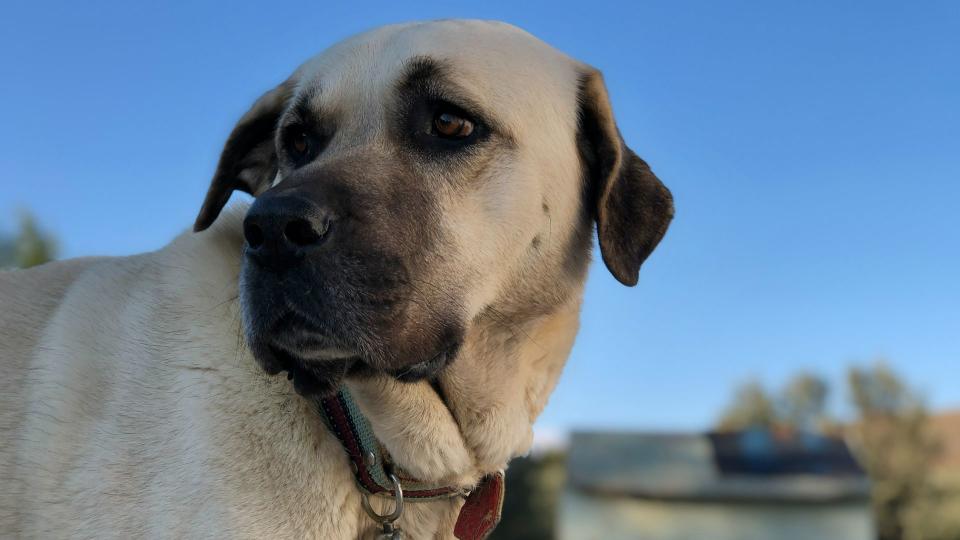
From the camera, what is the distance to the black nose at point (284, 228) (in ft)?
7.07

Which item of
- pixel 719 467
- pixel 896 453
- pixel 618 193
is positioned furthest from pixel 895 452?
pixel 618 193

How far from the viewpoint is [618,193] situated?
2941 millimetres

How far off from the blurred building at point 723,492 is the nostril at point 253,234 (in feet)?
43.8

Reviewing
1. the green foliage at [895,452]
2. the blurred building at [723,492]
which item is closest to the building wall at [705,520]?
the blurred building at [723,492]

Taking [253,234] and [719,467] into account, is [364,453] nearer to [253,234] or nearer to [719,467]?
[253,234]

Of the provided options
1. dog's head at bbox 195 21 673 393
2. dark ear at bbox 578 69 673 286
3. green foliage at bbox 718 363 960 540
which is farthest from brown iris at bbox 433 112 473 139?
green foliage at bbox 718 363 960 540

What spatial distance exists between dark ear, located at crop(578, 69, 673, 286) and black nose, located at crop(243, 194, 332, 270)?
1058mm

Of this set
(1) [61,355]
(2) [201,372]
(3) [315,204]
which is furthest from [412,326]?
(1) [61,355]

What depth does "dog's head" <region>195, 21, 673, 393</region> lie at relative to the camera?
2.21m

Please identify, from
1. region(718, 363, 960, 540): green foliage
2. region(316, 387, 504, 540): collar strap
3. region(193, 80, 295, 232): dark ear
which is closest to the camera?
region(316, 387, 504, 540): collar strap

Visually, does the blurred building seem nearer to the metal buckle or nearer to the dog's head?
the dog's head

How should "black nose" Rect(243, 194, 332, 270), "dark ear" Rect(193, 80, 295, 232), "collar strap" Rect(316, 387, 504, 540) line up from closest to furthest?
"black nose" Rect(243, 194, 332, 270)
"collar strap" Rect(316, 387, 504, 540)
"dark ear" Rect(193, 80, 295, 232)

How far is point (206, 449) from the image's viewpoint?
93.5 inches

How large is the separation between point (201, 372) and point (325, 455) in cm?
42
